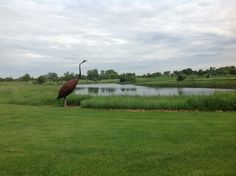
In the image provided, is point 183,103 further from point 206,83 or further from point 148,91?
point 206,83

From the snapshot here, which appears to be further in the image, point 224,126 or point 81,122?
point 81,122

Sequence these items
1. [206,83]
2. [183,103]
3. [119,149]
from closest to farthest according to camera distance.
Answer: [119,149]
[183,103]
[206,83]

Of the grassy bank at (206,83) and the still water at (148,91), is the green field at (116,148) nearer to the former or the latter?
the still water at (148,91)

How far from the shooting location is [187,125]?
946 centimetres

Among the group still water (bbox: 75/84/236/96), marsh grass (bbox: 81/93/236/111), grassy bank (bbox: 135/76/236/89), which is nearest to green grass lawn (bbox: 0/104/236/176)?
marsh grass (bbox: 81/93/236/111)

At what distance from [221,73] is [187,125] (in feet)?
237

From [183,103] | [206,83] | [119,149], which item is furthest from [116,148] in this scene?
[206,83]

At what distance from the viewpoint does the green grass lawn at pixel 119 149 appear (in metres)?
5.20

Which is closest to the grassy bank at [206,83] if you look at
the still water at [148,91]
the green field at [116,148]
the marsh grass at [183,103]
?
the still water at [148,91]

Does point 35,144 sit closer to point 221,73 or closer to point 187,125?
point 187,125

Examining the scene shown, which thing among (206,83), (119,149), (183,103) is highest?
(206,83)

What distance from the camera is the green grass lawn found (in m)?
5.20

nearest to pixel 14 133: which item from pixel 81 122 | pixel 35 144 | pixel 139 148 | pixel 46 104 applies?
pixel 35 144

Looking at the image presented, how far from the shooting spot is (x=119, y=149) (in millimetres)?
6504
